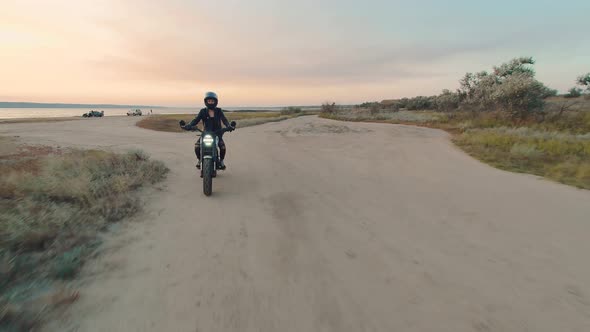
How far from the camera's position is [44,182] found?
4344 millimetres

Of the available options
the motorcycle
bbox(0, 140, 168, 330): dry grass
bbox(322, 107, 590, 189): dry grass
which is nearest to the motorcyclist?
the motorcycle

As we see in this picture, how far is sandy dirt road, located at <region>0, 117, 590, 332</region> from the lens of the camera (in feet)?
7.04

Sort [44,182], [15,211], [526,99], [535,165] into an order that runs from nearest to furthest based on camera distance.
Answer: [15,211], [44,182], [535,165], [526,99]

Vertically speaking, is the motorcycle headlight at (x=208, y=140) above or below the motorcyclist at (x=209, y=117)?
below

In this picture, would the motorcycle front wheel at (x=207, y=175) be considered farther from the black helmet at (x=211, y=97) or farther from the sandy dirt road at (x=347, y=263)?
the black helmet at (x=211, y=97)

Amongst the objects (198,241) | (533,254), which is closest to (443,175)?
(533,254)

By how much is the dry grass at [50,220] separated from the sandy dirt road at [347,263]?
1.03 ft

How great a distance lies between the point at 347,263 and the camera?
2979 millimetres

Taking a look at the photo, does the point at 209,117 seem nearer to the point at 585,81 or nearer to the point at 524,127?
the point at 524,127

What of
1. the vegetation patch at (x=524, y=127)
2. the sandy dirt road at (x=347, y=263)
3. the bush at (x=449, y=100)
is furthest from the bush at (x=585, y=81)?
the sandy dirt road at (x=347, y=263)

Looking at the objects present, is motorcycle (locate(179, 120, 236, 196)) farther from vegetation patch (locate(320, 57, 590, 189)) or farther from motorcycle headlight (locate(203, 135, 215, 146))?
vegetation patch (locate(320, 57, 590, 189))

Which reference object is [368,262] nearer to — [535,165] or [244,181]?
[244,181]

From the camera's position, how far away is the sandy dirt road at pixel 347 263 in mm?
2146

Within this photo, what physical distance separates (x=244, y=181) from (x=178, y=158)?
446cm
